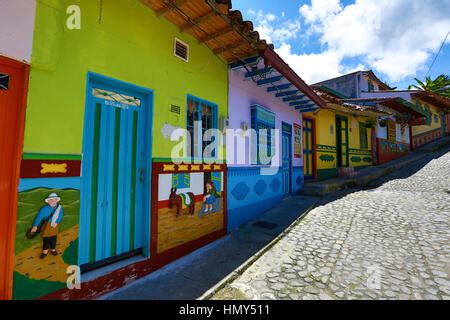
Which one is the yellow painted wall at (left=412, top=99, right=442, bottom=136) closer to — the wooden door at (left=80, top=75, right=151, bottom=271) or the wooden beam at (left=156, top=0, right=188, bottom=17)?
the wooden beam at (left=156, top=0, right=188, bottom=17)

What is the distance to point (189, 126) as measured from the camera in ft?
13.9

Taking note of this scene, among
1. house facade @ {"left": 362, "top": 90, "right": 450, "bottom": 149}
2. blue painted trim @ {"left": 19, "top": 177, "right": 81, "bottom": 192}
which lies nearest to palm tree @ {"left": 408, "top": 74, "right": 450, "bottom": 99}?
house facade @ {"left": 362, "top": 90, "right": 450, "bottom": 149}

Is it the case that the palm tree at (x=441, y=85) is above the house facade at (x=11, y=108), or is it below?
above

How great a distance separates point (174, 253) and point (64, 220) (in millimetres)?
1795

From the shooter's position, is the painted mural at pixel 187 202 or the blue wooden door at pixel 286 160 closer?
the painted mural at pixel 187 202

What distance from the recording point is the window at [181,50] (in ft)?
12.9

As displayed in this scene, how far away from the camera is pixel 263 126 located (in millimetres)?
6355

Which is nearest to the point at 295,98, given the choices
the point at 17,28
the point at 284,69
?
the point at 284,69

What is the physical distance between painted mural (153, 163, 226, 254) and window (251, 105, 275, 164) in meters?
1.72

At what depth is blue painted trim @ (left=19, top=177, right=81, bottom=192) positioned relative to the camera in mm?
2230

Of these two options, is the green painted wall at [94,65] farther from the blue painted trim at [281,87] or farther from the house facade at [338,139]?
the house facade at [338,139]

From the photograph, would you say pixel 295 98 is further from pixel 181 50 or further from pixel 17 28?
pixel 17 28

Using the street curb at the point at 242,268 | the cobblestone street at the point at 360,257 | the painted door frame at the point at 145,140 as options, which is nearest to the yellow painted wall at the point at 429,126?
the cobblestone street at the point at 360,257

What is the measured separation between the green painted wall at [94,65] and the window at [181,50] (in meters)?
0.08
